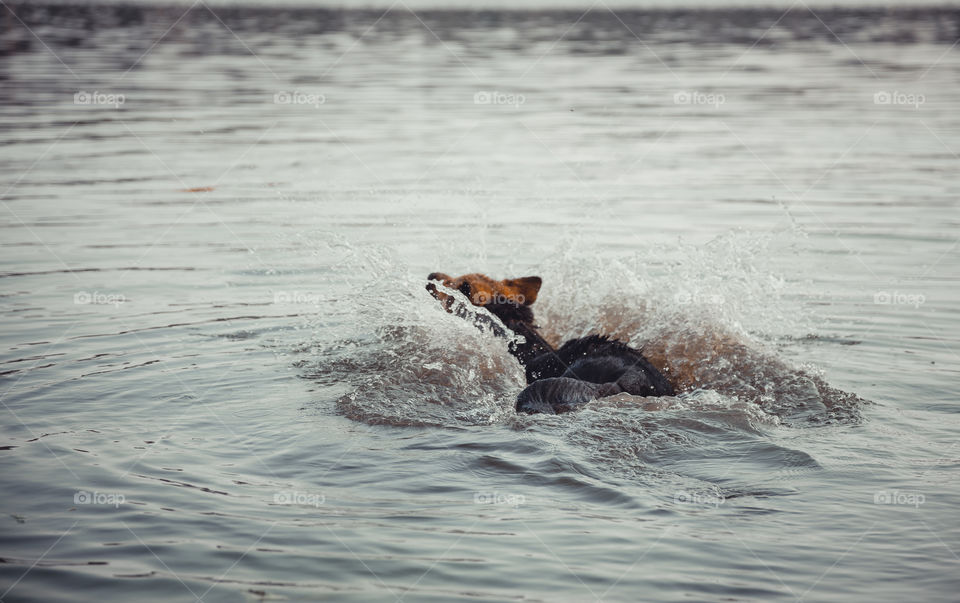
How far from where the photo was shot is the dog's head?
818 centimetres

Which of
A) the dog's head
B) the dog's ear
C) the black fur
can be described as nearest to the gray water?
the black fur

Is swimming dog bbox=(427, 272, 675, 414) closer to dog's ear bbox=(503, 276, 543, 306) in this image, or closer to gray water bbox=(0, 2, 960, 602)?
dog's ear bbox=(503, 276, 543, 306)

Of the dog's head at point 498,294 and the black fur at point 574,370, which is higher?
the dog's head at point 498,294

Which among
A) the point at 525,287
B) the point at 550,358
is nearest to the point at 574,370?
the point at 550,358

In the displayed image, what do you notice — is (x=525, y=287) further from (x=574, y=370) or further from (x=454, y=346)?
(x=574, y=370)

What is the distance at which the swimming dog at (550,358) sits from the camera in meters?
6.48

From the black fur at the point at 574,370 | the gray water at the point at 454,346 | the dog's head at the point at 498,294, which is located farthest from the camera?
the dog's head at the point at 498,294

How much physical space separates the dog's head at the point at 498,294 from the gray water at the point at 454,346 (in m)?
0.28

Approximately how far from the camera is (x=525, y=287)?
325 inches

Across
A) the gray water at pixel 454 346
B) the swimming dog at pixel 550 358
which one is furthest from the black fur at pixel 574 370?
the gray water at pixel 454 346

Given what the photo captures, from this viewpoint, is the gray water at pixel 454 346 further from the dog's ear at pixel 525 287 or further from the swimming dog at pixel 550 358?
the dog's ear at pixel 525 287

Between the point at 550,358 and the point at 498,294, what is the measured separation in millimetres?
875

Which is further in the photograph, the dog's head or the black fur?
the dog's head

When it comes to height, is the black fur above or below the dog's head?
below
